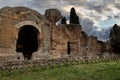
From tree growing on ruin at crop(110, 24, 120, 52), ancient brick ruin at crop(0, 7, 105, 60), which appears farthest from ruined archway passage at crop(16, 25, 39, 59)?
tree growing on ruin at crop(110, 24, 120, 52)

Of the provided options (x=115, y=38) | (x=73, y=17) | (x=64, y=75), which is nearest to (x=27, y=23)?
(x=64, y=75)

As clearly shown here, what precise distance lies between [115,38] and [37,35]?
1552cm

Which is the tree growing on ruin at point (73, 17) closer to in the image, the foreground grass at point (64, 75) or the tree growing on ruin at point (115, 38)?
the tree growing on ruin at point (115, 38)

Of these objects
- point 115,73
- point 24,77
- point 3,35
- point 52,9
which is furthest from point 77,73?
point 52,9

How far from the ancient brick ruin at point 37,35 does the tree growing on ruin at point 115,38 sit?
5.26 metres

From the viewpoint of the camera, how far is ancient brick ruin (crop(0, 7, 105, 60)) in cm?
2373

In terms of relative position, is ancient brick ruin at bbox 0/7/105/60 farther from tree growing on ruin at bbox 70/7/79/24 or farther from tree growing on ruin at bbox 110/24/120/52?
tree growing on ruin at bbox 110/24/120/52

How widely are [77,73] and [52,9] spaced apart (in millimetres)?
12907

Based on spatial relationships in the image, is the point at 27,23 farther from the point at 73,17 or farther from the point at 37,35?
the point at 73,17

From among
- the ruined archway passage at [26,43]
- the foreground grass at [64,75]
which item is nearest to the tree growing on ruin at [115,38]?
the ruined archway passage at [26,43]

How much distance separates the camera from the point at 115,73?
653 inches

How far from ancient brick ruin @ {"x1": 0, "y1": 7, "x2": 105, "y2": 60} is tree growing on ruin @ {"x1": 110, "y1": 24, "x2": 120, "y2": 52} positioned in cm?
526

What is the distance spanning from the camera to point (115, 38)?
38.1 m

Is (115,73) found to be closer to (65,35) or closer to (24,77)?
(24,77)
